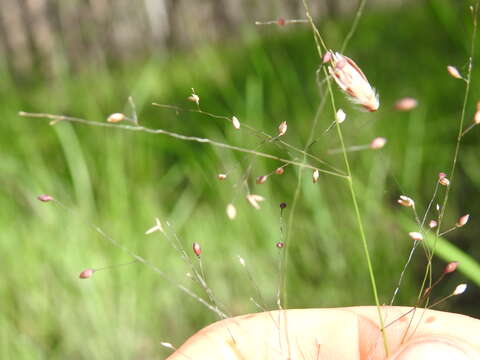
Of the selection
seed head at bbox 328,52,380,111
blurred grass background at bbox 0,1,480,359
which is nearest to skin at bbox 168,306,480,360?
seed head at bbox 328,52,380,111

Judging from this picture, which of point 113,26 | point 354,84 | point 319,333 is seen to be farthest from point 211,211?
point 113,26

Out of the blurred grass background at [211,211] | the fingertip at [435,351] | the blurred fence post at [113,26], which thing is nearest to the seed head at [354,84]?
the fingertip at [435,351]

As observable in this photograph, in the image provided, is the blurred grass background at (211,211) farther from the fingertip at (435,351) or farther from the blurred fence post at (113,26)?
the blurred fence post at (113,26)

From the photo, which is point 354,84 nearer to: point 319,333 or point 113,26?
point 319,333

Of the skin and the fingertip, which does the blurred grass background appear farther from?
the fingertip

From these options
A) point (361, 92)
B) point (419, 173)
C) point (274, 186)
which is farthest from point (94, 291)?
point (361, 92)

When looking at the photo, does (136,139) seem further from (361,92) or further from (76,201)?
(361,92)
